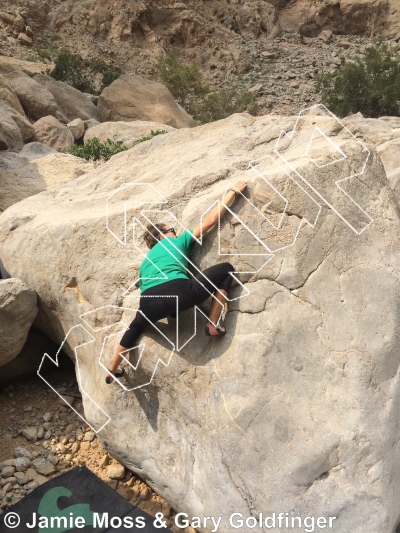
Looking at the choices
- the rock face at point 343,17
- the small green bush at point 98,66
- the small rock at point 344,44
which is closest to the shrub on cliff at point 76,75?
the small green bush at point 98,66

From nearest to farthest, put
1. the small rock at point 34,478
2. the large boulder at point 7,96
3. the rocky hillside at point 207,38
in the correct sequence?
the small rock at point 34,478
the large boulder at point 7,96
the rocky hillside at point 207,38

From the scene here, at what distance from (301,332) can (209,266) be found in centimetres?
79

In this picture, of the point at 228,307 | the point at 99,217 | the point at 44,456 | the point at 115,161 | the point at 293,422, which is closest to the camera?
the point at 293,422

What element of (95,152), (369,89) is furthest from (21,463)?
(369,89)

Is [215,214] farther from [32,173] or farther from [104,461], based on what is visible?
[32,173]

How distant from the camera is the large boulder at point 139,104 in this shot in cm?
1490

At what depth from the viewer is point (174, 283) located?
348cm

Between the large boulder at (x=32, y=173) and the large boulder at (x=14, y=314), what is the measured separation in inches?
121

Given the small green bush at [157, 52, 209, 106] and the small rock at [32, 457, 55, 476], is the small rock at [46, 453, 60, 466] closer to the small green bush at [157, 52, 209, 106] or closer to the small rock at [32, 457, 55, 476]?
the small rock at [32, 457, 55, 476]

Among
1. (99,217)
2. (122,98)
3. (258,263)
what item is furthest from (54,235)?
(122,98)

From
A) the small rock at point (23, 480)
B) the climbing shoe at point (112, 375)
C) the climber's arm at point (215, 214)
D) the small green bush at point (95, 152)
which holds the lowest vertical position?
the small rock at point (23, 480)

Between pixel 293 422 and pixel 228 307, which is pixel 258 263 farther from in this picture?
pixel 293 422

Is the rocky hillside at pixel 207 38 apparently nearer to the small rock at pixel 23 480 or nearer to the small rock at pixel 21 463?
the small rock at pixel 21 463

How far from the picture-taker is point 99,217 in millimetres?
4391
